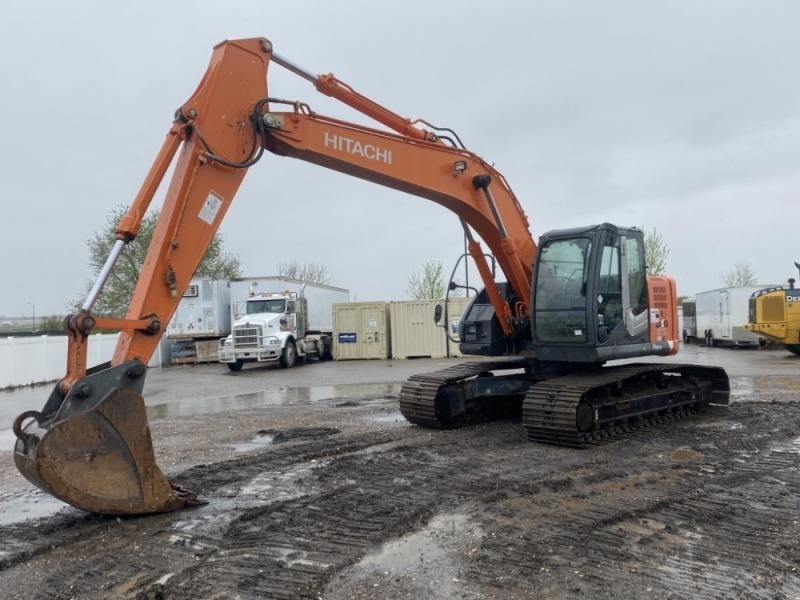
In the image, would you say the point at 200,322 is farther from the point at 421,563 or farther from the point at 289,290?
the point at 421,563

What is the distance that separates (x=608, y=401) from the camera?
813 cm

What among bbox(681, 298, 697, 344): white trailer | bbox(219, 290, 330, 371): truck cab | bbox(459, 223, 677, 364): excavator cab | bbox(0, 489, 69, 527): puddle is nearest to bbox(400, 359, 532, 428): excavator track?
bbox(459, 223, 677, 364): excavator cab

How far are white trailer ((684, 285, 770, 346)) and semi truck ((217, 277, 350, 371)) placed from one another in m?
16.2

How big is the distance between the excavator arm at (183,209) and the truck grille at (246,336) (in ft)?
50.8

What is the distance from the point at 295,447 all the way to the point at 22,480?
2.86 m

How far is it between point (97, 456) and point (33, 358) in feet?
57.5

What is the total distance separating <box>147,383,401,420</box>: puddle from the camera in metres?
12.9

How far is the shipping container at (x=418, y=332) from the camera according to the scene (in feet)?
86.5

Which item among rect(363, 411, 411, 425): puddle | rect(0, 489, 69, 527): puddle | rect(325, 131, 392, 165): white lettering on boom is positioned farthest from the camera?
rect(363, 411, 411, 425): puddle

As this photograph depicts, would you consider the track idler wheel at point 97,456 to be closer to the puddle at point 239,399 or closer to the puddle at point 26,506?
the puddle at point 26,506

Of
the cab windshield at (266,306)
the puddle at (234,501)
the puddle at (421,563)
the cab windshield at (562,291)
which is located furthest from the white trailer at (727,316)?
the puddle at (421,563)

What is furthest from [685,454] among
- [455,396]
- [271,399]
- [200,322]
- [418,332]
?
[200,322]

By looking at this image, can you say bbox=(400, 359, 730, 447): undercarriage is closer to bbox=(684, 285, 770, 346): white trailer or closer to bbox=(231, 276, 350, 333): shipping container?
bbox=(231, 276, 350, 333): shipping container

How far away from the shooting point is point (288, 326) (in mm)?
24219
